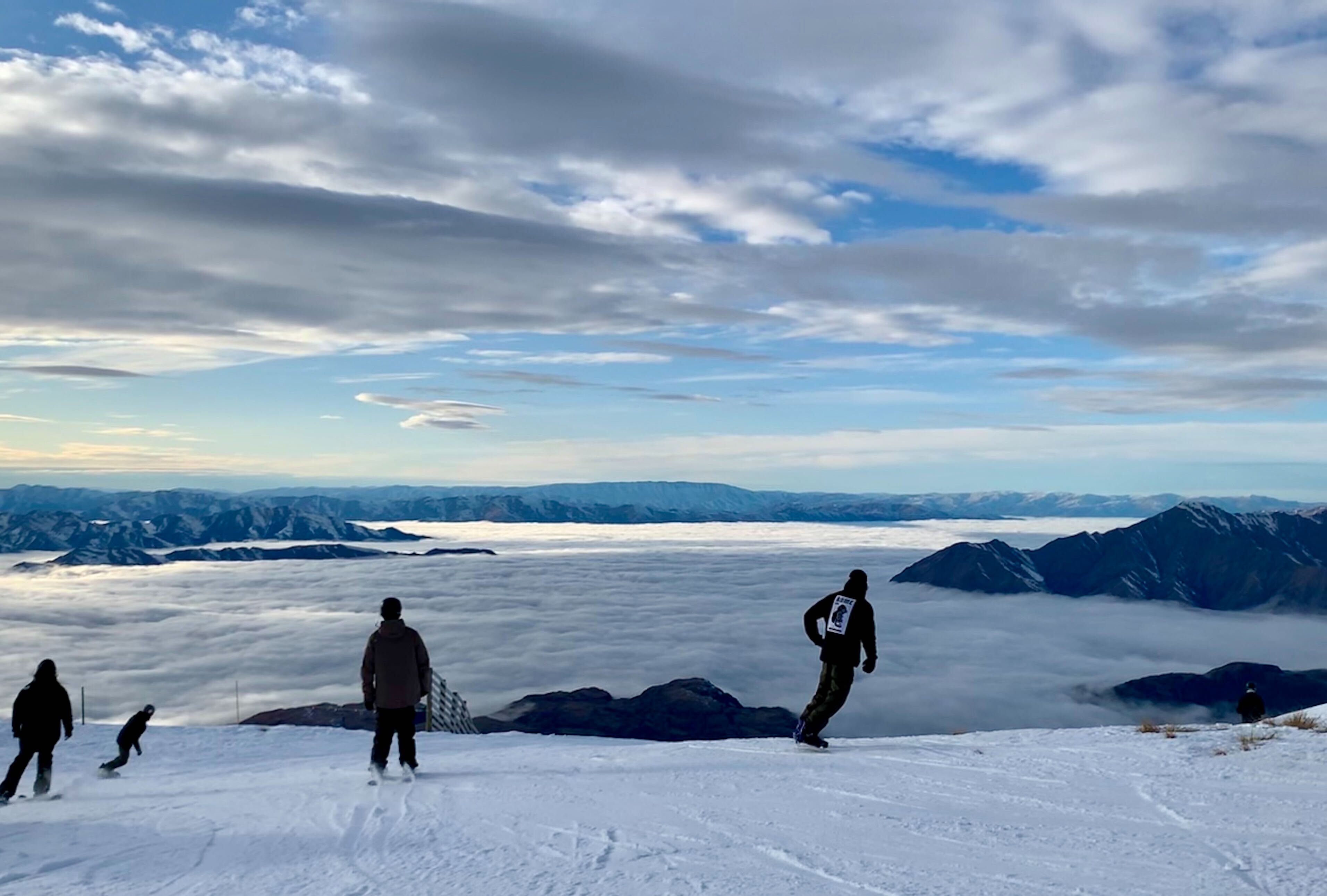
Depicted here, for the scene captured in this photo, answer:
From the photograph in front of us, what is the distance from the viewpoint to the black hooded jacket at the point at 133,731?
14.6 metres

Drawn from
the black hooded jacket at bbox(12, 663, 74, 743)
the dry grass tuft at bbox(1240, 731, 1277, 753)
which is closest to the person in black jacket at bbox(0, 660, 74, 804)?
the black hooded jacket at bbox(12, 663, 74, 743)

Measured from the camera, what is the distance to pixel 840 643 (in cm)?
1094

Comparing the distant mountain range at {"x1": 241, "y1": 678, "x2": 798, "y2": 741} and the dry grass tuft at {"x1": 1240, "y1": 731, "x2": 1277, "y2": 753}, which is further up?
the dry grass tuft at {"x1": 1240, "y1": 731, "x2": 1277, "y2": 753}

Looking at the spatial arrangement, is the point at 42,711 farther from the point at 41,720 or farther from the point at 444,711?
the point at 444,711

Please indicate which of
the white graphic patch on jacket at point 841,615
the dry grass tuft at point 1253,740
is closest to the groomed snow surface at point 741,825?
the dry grass tuft at point 1253,740

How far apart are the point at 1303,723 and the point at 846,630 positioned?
210 inches

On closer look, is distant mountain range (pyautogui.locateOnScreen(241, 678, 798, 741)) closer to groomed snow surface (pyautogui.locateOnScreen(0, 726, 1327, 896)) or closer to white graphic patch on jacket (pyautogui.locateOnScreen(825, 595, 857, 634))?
groomed snow surface (pyautogui.locateOnScreen(0, 726, 1327, 896))

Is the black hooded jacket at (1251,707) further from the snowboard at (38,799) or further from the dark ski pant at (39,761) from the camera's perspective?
the dark ski pant at (39,761)

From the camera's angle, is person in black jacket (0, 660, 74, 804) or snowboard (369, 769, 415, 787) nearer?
snowboard (369, 769, 415, 787)

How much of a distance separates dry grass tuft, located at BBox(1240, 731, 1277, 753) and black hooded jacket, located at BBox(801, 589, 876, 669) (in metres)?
3.87

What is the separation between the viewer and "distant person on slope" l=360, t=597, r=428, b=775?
10352mm

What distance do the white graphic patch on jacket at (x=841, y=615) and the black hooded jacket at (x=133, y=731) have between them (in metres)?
10.7

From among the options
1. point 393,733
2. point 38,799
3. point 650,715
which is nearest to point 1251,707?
point 393,733

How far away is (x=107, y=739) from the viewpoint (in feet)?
57.9
